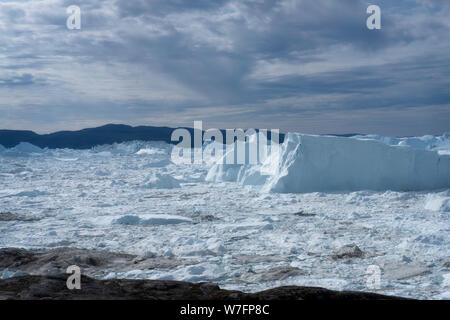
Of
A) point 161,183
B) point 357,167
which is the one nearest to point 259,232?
point 357,167

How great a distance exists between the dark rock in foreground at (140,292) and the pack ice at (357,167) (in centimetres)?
1052

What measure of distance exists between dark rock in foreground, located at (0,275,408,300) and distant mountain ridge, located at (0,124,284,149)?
231 feet

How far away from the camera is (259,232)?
7.96 metres

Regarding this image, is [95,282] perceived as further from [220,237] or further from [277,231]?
[277,231]

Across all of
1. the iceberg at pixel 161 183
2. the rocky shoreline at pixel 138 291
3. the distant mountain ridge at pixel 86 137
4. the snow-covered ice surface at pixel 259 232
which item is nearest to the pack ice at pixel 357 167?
the snow-covered ice surface at pixel 259 232

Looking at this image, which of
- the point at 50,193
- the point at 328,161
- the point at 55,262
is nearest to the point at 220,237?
the point at 55,262

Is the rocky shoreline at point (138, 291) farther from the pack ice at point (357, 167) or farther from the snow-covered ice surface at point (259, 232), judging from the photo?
the pack ice at point (357, 167)

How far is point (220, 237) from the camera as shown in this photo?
24.9 feet

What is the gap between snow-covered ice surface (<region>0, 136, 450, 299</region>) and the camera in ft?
16.9

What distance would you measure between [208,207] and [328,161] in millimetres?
5152

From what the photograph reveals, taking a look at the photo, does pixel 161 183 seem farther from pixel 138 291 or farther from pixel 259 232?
pixel 138 291

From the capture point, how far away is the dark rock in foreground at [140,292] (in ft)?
10.9
